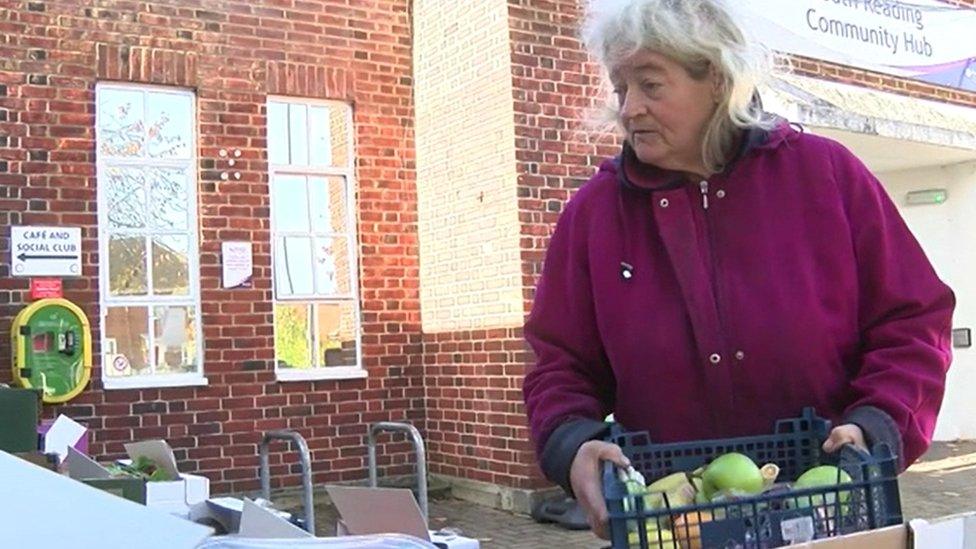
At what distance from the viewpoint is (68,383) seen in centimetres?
711

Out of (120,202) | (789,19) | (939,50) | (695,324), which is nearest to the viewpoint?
(695,324)

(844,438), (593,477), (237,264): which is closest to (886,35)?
(237,264)

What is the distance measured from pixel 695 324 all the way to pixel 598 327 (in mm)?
227

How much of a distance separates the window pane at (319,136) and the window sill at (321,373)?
153 centimetres

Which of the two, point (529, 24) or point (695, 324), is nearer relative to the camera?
point (695, 324)

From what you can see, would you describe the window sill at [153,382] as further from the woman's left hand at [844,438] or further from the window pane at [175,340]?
the woman's left hand at [844,438]

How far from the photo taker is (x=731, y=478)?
180 centimetres

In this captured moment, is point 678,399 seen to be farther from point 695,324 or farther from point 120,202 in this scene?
point 120,202

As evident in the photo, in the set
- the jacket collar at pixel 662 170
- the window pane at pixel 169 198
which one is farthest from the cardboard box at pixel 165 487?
the window pane at pixel 169 198

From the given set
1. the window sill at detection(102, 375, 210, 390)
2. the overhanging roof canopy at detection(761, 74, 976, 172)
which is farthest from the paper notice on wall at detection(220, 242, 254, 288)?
the overhanging roof canopy at detection(761, 74, 976, 172)

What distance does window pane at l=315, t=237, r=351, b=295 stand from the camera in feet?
27.4

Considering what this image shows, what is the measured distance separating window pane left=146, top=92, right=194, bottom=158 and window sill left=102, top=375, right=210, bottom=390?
153 cm

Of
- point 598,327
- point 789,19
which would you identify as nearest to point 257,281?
point 789,19

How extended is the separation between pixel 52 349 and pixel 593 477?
19.3 ft
